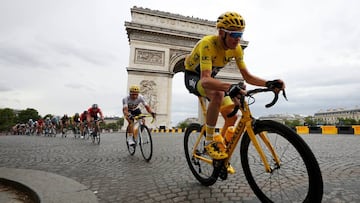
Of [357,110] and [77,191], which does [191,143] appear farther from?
[357,110]

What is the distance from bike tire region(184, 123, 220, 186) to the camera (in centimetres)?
240

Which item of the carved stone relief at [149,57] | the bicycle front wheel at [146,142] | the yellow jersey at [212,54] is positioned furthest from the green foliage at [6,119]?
the yellow jersey at [212,54]

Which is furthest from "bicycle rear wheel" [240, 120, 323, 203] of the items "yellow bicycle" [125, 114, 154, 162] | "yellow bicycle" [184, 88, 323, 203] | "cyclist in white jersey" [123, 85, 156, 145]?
"cyclist in white jersey" [123, 85, 156, 145]

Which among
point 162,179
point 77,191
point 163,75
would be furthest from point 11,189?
point 163,75

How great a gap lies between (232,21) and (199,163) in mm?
1586

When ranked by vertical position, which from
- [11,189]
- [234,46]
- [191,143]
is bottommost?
[11,189]

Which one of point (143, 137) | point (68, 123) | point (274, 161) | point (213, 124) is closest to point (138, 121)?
point (143, 137)

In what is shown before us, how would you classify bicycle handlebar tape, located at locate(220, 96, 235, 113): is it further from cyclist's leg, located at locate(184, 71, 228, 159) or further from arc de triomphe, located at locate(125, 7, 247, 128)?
arc de triomphe, located at locate(125, 7, 247, 128)

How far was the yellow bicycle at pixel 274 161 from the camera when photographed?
1451 millimetres

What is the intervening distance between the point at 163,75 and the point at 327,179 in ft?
62.3

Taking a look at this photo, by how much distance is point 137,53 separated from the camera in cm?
2072

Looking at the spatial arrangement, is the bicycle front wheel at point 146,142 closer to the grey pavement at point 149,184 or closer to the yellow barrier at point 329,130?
the grey pavement at point 149,184

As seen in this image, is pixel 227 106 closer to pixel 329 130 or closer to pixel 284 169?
pixel 284 169

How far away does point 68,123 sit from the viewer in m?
15.0
